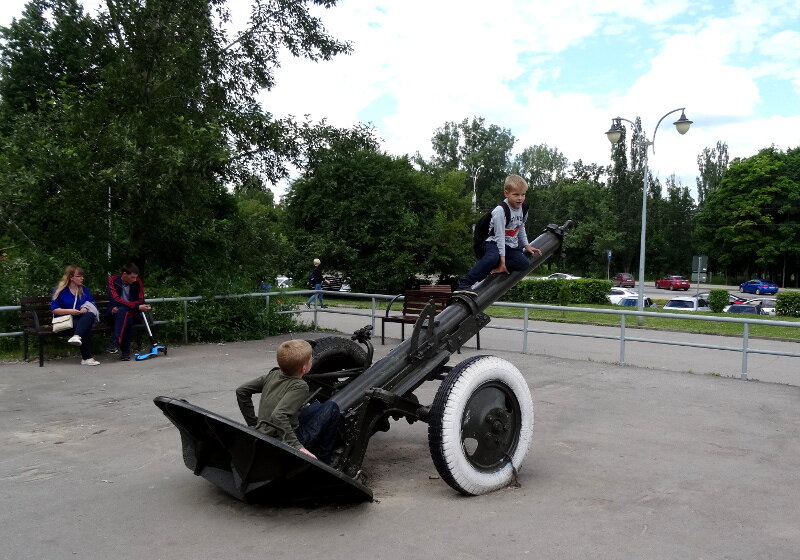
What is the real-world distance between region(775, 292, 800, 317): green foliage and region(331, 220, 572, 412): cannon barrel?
25.3 meters

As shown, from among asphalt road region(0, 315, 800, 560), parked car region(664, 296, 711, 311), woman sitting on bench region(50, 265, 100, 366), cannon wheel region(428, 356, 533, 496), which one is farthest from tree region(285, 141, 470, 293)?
cannon wheel region(428, 356, 533, 496)

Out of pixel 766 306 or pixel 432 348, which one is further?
pixel 766 306

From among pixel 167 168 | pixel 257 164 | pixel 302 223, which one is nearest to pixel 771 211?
pixel 302 223

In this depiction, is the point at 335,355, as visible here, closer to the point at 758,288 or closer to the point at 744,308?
the point at 744,308

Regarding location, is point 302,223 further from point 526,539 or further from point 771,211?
point 771,211

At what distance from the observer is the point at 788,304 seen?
88.5ft

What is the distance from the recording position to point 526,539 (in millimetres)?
3754

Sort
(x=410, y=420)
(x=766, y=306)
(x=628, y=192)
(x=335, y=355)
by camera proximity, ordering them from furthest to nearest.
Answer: (x=628, y=192)
(x=766, y=306)
(x=335, y=355)
(x=410, y=420)

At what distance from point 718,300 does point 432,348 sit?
31.6 m

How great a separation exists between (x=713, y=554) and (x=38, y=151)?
9.76 m

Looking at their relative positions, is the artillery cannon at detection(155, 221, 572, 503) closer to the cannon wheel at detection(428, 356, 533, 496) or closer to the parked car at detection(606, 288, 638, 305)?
the cannon wheel at detection(428, 356, 533, 496)

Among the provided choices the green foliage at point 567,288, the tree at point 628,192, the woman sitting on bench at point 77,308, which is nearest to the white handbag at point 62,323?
the woman sitting on bench at point 77,308

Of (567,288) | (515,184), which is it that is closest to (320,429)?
(515,184)

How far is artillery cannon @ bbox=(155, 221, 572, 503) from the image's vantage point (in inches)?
150
